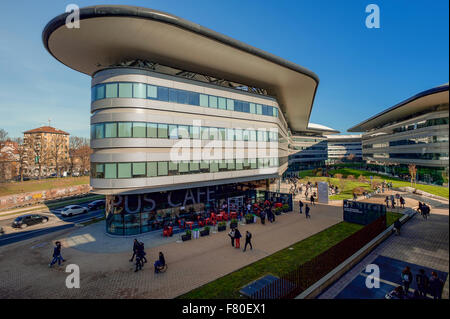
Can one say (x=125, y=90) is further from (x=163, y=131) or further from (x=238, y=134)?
(x=238, y=134)

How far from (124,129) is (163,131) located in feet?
11.8

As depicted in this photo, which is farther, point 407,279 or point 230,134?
point 230,134

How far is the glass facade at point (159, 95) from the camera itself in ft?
72.3

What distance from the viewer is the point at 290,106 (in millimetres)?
48625

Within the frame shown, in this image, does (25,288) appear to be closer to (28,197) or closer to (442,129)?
(442,129)

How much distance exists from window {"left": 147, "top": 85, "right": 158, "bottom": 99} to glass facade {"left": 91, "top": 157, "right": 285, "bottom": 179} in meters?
6.46

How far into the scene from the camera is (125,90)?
22.0 metres

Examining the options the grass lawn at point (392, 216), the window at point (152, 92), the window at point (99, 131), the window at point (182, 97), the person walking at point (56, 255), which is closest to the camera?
the person walking at point (56, 255)

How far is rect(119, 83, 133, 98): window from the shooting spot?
2197cm

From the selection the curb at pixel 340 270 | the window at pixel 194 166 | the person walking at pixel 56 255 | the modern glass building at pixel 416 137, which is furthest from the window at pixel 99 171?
the modern glass building at pixel 416 137

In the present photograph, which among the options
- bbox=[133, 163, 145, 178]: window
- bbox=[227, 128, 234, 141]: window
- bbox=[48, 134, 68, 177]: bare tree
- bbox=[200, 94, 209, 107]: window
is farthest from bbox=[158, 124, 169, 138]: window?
bbox=[48, 134, 68, 177]: bare tree

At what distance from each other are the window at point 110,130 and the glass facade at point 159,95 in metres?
2.61

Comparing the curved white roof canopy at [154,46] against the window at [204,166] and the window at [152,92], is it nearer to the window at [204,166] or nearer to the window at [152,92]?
the window at [152,92]

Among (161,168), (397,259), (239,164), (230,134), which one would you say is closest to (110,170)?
(161,168)
